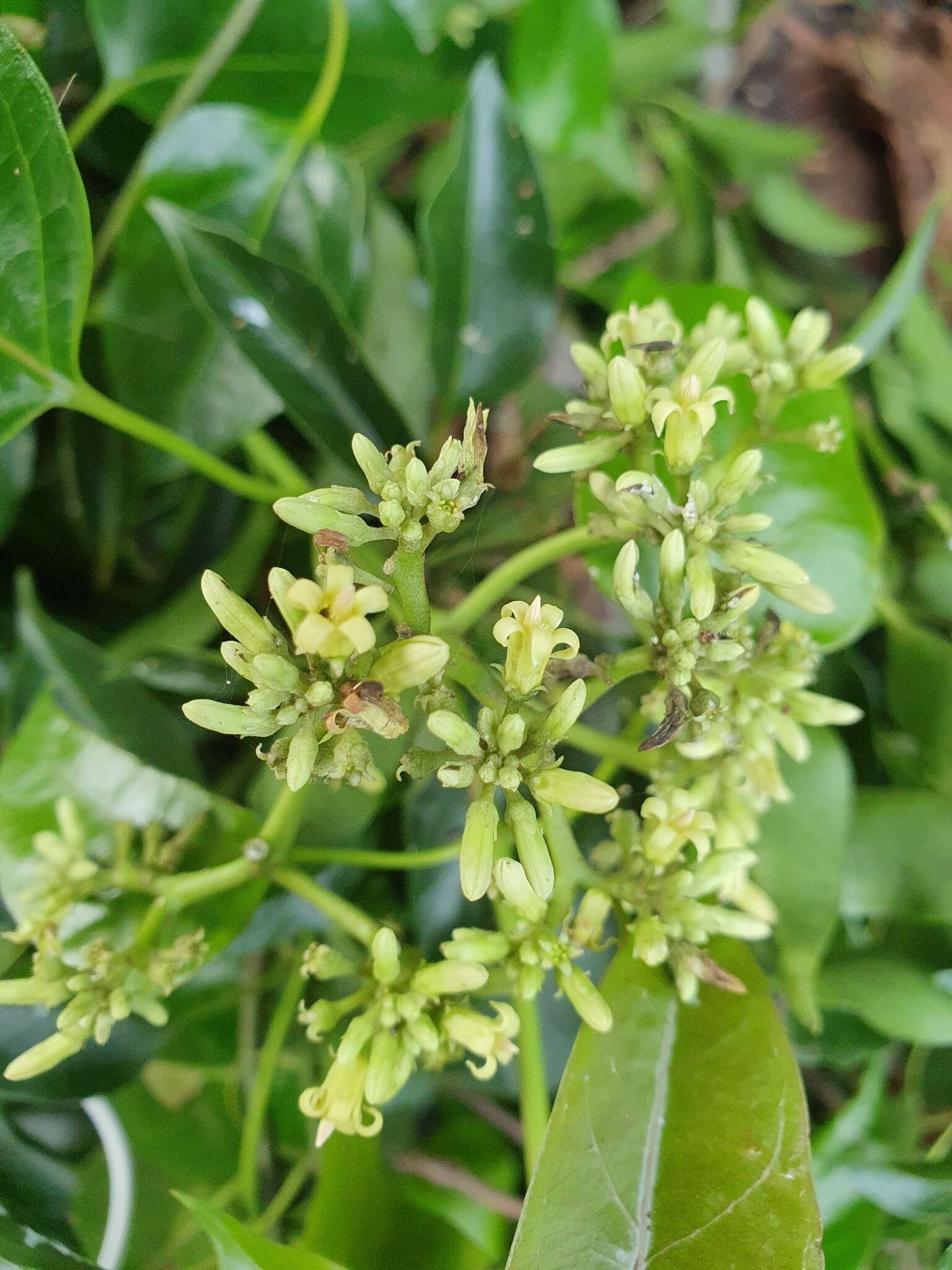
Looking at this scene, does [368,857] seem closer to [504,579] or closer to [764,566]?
[504,579]

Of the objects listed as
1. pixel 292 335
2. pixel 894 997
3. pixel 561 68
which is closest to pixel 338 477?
pixel 292 335

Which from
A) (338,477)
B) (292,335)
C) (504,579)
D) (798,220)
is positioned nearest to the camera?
(504,579)

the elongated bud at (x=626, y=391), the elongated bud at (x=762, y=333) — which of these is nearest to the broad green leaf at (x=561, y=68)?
the elongated bud at (x=762, y=333)

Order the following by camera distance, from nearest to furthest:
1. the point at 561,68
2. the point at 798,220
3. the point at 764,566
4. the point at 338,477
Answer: the point at 764,566
the point at 338,477
the point at 561,68
the point at 798,220

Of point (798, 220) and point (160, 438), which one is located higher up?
point (160, 438)

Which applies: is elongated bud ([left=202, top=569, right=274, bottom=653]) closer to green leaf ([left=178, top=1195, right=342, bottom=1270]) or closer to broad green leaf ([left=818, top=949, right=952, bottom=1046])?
green leaf ([left=178, top=1195, right=342, bottom=1270])

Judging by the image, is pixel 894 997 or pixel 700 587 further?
pixel 894 997

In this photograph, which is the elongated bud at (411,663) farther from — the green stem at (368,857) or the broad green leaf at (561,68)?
the broad green leaf at (561,68)

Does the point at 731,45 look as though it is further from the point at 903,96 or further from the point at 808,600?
the point at 808,600
